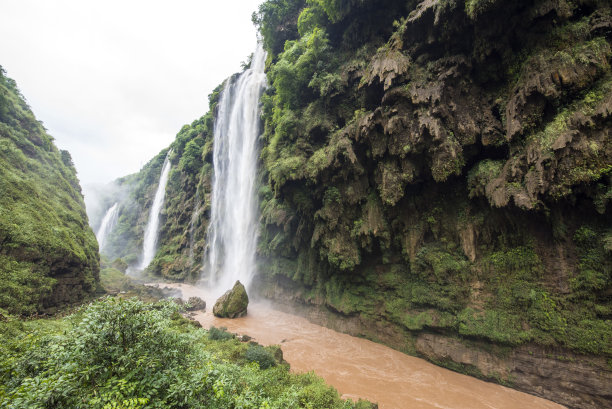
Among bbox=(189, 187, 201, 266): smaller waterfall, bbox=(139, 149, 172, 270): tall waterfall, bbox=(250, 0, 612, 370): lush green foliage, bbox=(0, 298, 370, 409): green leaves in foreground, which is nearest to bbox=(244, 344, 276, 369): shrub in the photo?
bbox=(0, 298, 370, 409): green leaves in foreground

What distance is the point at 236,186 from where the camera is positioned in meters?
28.4

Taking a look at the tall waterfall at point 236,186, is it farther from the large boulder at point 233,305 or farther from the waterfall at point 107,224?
the waterfall at point 107,224

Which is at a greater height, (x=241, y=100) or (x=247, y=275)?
(x=241, y=100)

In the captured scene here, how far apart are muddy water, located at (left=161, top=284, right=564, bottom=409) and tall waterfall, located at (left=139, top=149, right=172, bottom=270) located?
33635 mm

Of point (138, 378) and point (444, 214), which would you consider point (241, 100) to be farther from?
point (138, 378)

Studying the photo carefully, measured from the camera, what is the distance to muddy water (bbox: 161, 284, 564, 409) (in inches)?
347

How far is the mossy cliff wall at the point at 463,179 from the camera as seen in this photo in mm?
8359

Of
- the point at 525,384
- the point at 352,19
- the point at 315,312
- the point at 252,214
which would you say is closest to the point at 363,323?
the point at 315,312

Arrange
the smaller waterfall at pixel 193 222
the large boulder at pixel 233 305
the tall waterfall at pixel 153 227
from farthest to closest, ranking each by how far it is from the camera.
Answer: the tall waterfall at pixel 153 227 < the smaller waterfall at pixel 193 222 < the large boulder at pixel 233 305

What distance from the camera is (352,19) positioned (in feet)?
52.8

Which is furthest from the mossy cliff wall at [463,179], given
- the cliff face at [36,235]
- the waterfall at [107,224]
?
the waterfall at [107,224]

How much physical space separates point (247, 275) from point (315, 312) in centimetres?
998

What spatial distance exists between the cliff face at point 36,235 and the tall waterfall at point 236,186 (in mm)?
11487

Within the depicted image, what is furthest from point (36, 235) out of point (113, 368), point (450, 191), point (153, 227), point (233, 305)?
point (153, 227)
